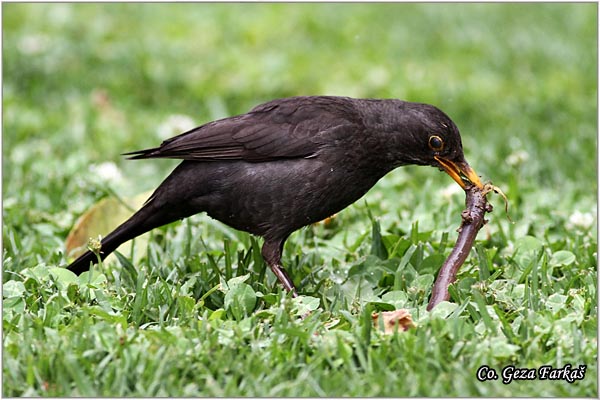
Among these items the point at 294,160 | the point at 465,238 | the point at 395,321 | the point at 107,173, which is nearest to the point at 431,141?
the point at 465,238

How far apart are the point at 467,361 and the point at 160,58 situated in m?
6.75

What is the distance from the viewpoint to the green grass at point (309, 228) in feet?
12.2

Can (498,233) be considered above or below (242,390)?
above

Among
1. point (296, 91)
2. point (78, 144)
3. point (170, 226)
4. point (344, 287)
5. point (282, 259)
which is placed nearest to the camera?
point (344, 287)

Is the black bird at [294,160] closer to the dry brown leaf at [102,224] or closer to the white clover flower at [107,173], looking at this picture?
the dry brown leaf at [102,224]

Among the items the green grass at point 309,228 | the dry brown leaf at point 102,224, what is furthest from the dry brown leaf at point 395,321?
the dry brown leaf at point 102,224

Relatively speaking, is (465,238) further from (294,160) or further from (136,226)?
(136,226)

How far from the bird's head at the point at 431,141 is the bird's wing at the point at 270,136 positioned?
0.27m

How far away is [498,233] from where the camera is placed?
5586 mm

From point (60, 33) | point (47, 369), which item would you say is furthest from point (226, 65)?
point (47, 369)

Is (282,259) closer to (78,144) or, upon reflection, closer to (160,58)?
(78,144)

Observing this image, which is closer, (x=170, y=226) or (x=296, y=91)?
(x=170, y=226)

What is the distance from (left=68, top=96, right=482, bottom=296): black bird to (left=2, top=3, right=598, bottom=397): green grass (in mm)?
277

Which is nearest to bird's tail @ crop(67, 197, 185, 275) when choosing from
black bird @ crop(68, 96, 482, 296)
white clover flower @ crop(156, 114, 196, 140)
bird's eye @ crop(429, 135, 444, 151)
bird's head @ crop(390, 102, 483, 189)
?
black bird @ crop(68, 96, 482, 296)
